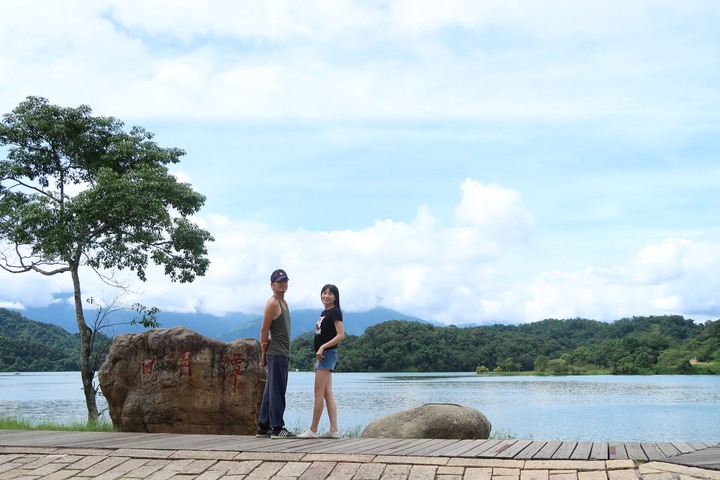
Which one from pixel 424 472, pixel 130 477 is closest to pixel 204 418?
pixel 130 477

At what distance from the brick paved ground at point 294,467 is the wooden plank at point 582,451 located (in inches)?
8.0

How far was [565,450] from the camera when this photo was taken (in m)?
7.71

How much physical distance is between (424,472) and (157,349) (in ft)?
20.8

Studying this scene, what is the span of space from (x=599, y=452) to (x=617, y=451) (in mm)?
193

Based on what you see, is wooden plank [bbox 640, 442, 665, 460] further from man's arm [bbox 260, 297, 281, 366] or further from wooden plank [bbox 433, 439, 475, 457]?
man's arm [bbox 260, 297, 281, 366]

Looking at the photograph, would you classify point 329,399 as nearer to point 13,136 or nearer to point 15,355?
point 13,136

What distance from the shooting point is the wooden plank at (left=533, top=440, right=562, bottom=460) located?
7289mm

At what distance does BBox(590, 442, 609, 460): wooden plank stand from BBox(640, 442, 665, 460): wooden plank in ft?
1.29

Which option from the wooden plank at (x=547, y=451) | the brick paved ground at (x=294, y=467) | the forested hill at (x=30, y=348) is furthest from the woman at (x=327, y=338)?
the forested hill at (x=30, y=348)

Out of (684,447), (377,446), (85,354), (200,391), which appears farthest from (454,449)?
(85,354)

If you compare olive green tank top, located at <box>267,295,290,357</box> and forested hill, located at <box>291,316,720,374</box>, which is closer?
olive green tank top, located at <box>267,295,290,357</box>

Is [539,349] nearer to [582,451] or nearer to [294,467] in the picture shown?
[582,451]

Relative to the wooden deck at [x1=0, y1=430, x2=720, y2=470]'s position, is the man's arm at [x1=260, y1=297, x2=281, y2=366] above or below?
above

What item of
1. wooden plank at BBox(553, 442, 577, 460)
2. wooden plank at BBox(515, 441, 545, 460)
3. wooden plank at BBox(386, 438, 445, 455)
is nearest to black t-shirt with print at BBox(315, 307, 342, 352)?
wooden plank at BBox(386, 438, 445, 455)
